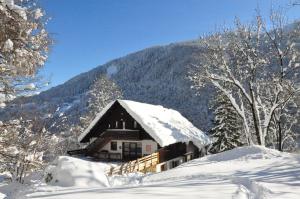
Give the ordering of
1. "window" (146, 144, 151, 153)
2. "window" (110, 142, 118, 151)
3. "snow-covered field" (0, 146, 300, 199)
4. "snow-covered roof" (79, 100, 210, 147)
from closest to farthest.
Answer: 1. "snow-covered field" (0, 146, 300, 199)
2. "snow-covered roof" (79, 100, 210, 147)
3. "window" (146, 144, 151, 153)
4. "window" (110, 142, 118, 151)

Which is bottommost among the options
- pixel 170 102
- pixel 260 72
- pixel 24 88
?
pixel 24 88

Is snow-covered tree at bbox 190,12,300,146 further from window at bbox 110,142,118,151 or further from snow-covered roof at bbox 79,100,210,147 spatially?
window at bbox 110,142,118,151

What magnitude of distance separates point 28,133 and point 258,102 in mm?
21501

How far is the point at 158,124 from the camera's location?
3341cm

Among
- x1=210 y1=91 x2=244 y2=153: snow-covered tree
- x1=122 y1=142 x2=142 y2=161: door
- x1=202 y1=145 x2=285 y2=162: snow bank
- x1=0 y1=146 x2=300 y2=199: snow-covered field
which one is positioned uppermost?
x1=210 y1=91 x2=244 y2=153: snow-covered tree

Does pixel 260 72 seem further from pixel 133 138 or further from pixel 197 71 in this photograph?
pixel 133 138

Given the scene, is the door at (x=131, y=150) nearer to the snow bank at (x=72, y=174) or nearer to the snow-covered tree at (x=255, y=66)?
the snow-covered tree at (x=255, y=66)

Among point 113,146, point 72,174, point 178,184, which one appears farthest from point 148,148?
point 72,174

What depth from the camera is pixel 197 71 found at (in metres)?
30.0

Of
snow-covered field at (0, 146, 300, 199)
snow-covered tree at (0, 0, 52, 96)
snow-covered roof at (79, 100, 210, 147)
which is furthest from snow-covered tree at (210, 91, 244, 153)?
snow-covered tree at (0, 0, 52, 96)

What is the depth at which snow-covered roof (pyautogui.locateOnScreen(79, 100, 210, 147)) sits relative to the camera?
30844 millimetres

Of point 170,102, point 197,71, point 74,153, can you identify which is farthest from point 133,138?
point 170,102

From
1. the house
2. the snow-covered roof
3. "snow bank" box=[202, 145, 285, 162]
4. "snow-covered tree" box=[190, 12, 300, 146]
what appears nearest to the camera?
"snow bank" box=[202, 145, 285, 162]

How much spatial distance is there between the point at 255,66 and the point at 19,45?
74.0ft
